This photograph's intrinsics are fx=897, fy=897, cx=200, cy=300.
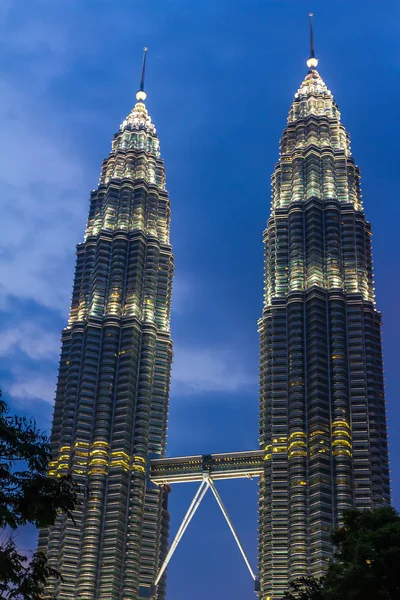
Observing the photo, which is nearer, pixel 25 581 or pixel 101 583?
pixel 25 581

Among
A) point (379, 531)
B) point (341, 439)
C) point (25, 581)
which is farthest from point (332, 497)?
point (25, 581)

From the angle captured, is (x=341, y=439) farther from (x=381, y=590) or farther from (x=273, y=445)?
(x=381, y=590)

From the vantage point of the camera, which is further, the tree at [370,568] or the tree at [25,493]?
the tree at [370,568]

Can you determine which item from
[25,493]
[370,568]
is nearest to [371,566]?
[370,568]

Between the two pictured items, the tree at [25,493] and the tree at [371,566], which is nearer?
the tree at [25,493]

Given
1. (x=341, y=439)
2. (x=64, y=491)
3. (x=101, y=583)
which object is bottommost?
(x=64, y=491)

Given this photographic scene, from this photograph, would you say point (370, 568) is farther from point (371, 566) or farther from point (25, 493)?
point (25, 493)

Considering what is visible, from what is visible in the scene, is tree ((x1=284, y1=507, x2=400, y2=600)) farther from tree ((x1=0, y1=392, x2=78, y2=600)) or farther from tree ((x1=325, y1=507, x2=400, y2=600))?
tree ((x1=0, y1=392, x2=78, y2=600))

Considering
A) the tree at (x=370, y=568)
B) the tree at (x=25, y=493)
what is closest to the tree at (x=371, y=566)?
the tree at (x=370, y=568)

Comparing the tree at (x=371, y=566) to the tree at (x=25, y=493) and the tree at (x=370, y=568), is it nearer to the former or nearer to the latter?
the tree at (x=370, y=568)

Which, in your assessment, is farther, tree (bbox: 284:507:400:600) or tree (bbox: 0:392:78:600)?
tree (bbox: 284:507:400:600)

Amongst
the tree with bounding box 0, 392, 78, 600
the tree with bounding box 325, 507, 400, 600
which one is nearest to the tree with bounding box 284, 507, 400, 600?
the tree with bounding box 325, 507, 400, 600

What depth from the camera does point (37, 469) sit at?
113ft

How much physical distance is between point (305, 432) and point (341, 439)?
8.46 m
